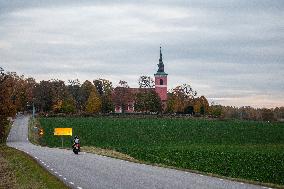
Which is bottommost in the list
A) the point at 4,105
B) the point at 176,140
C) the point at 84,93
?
the point at 176,140

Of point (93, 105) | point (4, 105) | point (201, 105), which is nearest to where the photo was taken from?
point (4, 105)

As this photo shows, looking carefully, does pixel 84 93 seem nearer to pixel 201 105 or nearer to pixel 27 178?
pixel 201 105

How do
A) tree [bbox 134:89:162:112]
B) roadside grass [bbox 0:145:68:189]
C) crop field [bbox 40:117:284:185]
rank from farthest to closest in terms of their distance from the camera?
1. tree [bbox 134:89:162:112]
2. crop field [bbox 40:117:284:185]
3. roadside grass [bbox 0:145:68:189]

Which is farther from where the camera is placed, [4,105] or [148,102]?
[148,102]

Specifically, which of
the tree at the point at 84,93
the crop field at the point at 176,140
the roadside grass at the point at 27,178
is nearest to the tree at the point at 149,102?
the tree at the point at 84,93

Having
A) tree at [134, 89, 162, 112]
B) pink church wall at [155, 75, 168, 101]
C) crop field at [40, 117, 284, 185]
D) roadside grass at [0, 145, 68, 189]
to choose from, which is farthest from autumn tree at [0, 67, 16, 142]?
pink church wall at [155, 75, 168, 101]

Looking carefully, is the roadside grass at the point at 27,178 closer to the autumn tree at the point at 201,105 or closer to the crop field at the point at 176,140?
the crop field at the point at 176,140

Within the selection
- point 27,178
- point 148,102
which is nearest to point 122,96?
point 148,102

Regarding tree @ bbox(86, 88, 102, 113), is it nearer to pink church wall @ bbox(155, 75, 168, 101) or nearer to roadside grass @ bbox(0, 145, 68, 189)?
pink church wall @ bbox(155, 75, 168, 101)

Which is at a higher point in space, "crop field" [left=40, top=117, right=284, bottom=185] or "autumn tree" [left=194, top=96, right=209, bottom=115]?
"autumn tree" [left=194, top=96, right=209, bottom=115]

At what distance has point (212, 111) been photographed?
17662cm

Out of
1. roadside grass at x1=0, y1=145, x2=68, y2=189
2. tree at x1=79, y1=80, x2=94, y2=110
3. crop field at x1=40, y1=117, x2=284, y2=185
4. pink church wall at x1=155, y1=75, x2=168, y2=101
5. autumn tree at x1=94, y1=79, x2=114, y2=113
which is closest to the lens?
roadside grass at x1=0, y1=145, x2=68, y2=189

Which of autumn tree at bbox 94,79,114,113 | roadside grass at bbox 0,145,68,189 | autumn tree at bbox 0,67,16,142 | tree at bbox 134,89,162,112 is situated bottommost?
roadside grass at bbox 0,145,68,189

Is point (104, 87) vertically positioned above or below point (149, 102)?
above
